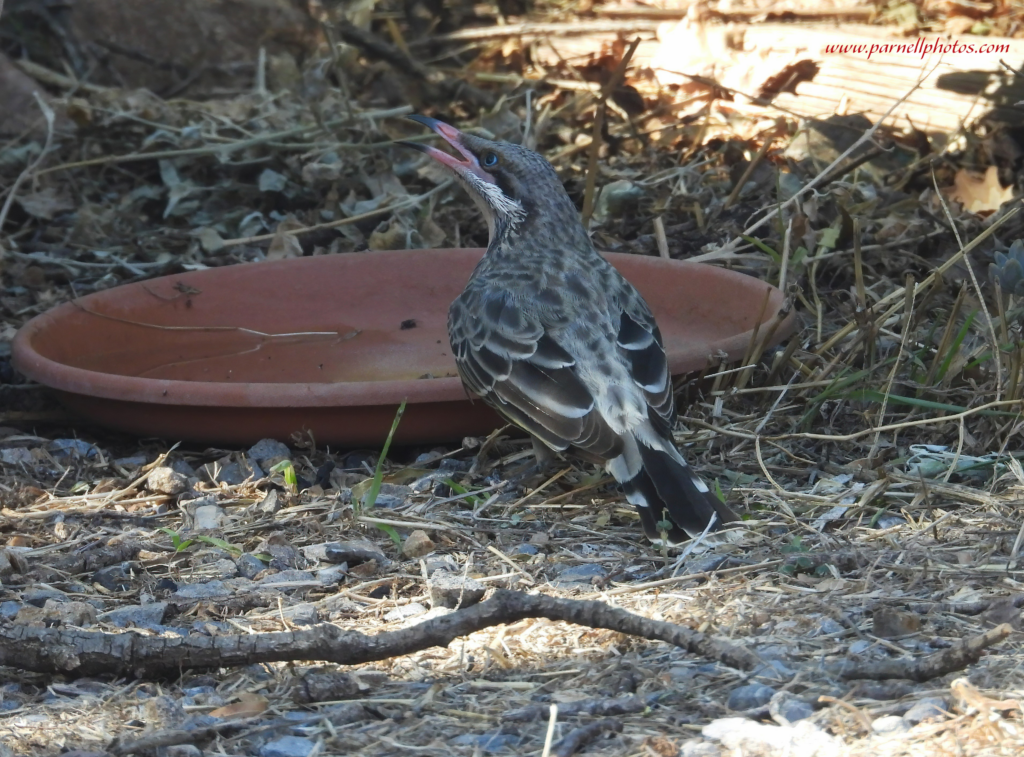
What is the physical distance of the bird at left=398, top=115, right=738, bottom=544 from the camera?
4.42 meters

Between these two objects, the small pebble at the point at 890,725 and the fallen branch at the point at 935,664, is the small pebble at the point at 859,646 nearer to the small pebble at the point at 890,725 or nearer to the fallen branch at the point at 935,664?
the fallen branch at the point at 935,664

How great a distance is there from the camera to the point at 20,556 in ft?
14.1

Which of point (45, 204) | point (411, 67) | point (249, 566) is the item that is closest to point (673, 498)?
point (249, 566)

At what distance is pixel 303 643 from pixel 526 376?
182 centimetres

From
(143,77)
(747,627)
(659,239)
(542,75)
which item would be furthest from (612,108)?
(747,627)

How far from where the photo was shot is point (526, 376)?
4805 mm

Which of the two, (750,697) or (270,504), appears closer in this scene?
(750,697)

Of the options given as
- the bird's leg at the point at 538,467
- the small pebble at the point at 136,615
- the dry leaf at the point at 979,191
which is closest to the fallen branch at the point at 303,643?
the small pebble at the point at 136,615

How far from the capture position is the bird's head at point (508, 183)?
5.79 meters

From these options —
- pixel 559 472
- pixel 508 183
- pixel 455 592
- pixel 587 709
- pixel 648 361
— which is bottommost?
pixel 559 472

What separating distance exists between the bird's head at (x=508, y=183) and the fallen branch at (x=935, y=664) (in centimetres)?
308

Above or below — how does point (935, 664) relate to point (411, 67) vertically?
below

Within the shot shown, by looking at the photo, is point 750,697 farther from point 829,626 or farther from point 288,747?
point 288,747

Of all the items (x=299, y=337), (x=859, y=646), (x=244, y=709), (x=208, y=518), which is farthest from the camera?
(x=299, y=337)
